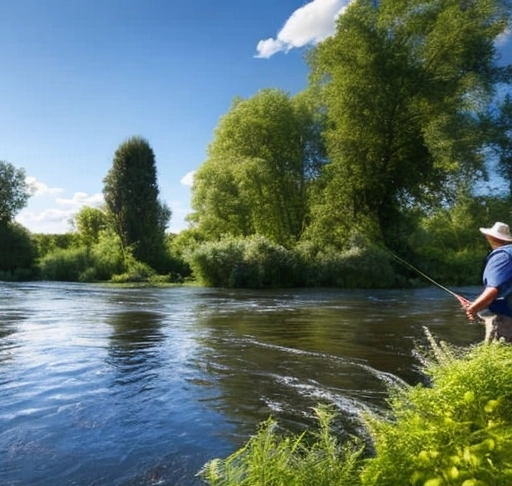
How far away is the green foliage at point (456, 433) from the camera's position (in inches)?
88.7

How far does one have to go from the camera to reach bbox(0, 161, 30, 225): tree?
57344 millimetres

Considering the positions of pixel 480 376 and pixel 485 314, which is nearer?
pixel 480 376

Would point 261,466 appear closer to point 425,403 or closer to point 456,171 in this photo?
point 425,403

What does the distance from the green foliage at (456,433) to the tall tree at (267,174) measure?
35.7 meters

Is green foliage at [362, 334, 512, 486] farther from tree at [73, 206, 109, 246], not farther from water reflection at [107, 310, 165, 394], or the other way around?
tree at [73, 206, 109, 246]

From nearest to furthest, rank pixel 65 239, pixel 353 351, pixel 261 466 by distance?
1. pixel 261 466
2. pixel 353 351
3. pixel 65 239

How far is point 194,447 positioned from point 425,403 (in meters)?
3.24

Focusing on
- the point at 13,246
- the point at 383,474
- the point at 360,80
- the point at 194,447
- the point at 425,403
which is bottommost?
the point at 194,447

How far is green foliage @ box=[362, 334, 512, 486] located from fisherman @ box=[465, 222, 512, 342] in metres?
2.35

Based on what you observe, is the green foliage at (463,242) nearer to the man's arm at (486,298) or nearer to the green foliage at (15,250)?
the man's arm at (486,298)

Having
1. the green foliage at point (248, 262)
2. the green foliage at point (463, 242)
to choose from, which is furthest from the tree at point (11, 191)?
the green foliage at point (463, 242)

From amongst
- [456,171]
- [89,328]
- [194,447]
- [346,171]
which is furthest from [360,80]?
[194,447]

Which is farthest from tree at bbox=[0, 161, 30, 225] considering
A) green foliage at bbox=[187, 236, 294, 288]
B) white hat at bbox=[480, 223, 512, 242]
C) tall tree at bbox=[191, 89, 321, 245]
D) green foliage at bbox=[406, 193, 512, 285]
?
white hat at bbox=[480, 223, 512, 242]

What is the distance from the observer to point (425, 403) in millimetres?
2996
